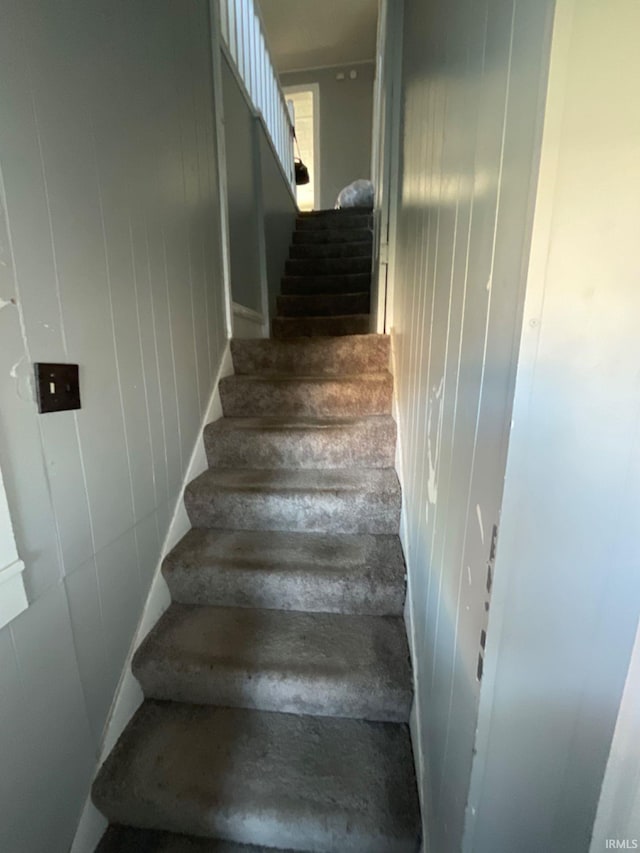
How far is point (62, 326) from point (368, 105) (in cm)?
579

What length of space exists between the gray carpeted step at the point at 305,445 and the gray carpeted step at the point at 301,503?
101 mm

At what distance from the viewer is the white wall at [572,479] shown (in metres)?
0.32

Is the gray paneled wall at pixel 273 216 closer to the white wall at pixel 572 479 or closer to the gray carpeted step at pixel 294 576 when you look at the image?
the gray carpeted step at pixel 294 576

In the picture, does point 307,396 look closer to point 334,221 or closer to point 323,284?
point 323,284

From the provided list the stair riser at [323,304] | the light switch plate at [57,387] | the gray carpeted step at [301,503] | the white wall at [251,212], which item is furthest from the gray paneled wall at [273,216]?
the light switch plate at [57,387]

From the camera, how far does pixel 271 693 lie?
41.0 inches

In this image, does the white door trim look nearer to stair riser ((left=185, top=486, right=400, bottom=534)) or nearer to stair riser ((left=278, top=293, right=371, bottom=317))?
stair riser ((left=185, top=486, right=400, bottom=534))

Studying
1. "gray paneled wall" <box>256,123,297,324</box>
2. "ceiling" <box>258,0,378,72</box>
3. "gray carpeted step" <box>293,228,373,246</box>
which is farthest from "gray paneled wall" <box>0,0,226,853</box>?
"ceiling" <box>258,0,378,72</box>

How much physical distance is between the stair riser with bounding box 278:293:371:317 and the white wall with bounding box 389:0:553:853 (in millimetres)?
2033

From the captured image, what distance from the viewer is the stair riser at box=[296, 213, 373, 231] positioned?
3.77 m

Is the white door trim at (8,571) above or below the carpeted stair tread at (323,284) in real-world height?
below

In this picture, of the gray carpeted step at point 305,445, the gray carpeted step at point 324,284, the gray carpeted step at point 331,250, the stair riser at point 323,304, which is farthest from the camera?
the gray carpeted step at point 331,250

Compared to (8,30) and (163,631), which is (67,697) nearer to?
(163,631)

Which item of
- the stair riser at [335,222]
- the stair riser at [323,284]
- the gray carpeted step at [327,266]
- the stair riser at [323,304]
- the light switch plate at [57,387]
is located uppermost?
the stair riser at [335,222]
